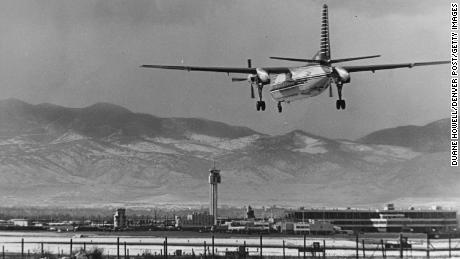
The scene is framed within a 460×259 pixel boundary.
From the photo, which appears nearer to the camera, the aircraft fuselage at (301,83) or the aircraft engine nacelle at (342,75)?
the aircraft engine nacelle at (342,75)

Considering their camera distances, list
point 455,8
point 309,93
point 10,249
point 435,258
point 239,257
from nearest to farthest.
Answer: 1. point 455,8
2. point 435,258
3. point 239,257
4. point 309,93
5. point 10,249

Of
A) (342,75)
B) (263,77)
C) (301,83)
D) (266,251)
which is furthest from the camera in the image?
(266,251)

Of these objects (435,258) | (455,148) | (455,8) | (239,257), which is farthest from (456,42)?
(239,257)

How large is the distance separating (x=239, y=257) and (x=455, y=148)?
28.3 m

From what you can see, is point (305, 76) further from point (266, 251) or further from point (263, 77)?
point (266, 251)

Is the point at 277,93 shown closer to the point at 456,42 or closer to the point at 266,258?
the point at 266,258

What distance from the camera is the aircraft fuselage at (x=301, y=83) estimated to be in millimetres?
127875

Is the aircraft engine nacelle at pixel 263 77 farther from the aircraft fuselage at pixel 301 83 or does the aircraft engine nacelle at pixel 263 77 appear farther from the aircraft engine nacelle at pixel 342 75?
the aircraft engine nacelle at pixel 342 75

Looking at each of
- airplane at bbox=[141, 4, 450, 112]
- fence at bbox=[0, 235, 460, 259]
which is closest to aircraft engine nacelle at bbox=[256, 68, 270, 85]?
airplane at bbox=[141, 4, 450, 112]

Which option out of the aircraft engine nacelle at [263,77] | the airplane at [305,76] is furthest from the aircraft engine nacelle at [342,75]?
the aircraft engine nacelle at [263,77]

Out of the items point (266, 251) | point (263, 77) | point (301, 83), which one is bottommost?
point (266, 251)

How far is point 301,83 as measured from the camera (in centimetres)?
13150

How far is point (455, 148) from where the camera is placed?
334 ft

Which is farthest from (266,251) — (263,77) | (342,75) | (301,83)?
(342,75)
